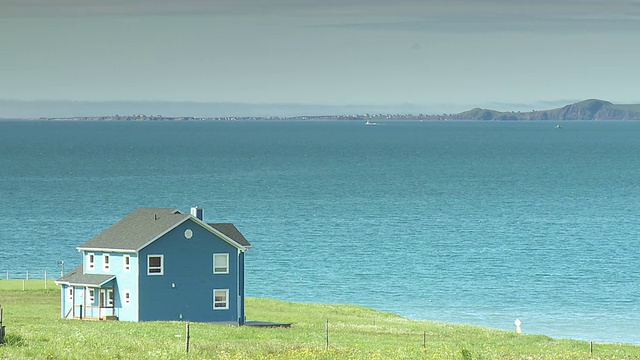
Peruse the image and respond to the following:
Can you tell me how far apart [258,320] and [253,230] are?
193 feet

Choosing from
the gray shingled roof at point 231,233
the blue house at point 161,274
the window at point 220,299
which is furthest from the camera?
the gray shingled roof at point 231,233

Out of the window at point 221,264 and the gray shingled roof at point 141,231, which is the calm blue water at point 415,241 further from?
the gray shingled roof at point 141,231

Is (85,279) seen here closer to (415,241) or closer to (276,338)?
(276,338)

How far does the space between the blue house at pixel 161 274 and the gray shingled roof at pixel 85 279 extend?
0.16ft

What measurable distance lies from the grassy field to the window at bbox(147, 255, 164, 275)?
525cm

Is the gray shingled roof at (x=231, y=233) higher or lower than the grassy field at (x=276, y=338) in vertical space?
higher

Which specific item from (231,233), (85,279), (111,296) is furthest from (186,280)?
(85,279)

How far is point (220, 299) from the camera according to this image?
220ft

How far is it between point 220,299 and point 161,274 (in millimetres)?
3331

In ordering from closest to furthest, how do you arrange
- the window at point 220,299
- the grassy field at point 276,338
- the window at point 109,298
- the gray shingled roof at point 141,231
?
the grassy field at point 276,338 < the gray shingled roof at point 141,231 < the window at point 109,298 < the window at point 220,299

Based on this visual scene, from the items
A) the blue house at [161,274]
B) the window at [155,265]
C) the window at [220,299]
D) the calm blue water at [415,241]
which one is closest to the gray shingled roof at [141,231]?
the blue house at [161,274]

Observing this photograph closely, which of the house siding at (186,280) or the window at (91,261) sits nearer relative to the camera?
the house siding at (186,280)

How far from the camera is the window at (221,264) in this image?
67.0 m

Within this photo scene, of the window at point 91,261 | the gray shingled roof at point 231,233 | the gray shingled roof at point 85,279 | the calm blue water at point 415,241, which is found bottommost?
the calm blue water at point 415,241
